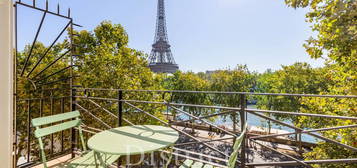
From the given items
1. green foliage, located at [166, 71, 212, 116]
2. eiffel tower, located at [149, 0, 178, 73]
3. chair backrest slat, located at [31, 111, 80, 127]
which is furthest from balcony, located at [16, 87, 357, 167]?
eiffel tower, located at [149, 0, 178, 73]

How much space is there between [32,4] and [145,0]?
11.8m

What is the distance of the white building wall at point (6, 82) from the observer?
1.65 meters

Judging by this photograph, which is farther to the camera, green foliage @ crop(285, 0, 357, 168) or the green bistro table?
green foliage @ crop(285, 0, 357, 168)

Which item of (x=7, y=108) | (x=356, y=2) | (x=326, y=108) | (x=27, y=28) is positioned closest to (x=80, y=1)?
(x=27, y=28)

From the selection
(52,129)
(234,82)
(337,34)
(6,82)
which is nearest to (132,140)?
(52,129)

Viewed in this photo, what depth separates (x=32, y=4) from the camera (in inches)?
80.4

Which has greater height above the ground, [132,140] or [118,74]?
[118,74]

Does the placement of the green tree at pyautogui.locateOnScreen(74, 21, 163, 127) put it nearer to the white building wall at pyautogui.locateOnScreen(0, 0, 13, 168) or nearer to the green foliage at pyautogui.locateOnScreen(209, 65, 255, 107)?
the white building wall at pyautogui.locateOnScreen(0, 0, 13, 168)

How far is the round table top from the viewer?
1.34 metres

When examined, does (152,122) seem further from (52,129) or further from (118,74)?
(52,129)

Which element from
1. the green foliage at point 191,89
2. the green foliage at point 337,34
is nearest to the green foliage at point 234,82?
the green foliage at point 191,89

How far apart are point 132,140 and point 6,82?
1356mm

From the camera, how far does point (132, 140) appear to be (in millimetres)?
1558

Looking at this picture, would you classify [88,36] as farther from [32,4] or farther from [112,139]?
[112,139]
